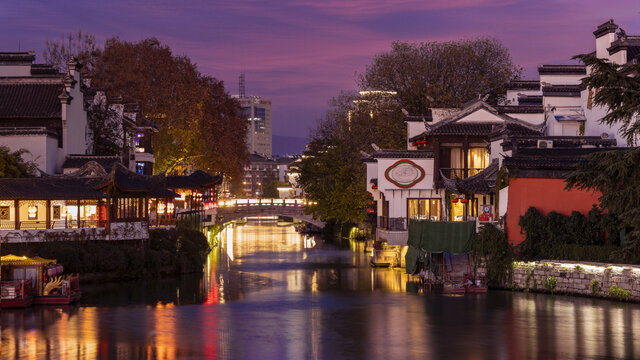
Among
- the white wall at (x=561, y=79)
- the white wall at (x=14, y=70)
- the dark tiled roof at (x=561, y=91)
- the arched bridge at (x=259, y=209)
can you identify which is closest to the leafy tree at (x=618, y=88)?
the dark tiled roof at (x=561, y=91)

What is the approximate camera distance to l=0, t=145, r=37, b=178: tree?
187 feet

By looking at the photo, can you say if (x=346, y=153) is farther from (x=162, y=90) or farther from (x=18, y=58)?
(x=18, y=58)

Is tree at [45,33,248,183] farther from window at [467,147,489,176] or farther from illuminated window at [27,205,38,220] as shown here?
window at [467,147,489,176]

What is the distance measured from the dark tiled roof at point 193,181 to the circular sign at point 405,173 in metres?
24.8

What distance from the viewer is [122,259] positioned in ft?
175

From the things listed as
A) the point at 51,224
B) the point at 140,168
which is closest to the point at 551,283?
the point at 51,224

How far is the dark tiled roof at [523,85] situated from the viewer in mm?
76812

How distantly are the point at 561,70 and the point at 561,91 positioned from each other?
37.9ft

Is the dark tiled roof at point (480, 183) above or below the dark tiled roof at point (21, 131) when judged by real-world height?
below

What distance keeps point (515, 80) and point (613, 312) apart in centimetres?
4548

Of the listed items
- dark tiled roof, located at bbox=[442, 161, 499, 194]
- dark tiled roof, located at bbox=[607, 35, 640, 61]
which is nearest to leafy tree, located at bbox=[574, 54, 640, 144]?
Answer: dark tiled roof, located at bbox=[442, 161, 499, 194]

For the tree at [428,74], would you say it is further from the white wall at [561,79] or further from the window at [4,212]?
the window at [4,212]

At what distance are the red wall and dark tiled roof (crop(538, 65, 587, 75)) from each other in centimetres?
3327

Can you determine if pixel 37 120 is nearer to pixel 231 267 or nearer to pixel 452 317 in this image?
pixel 231 267
